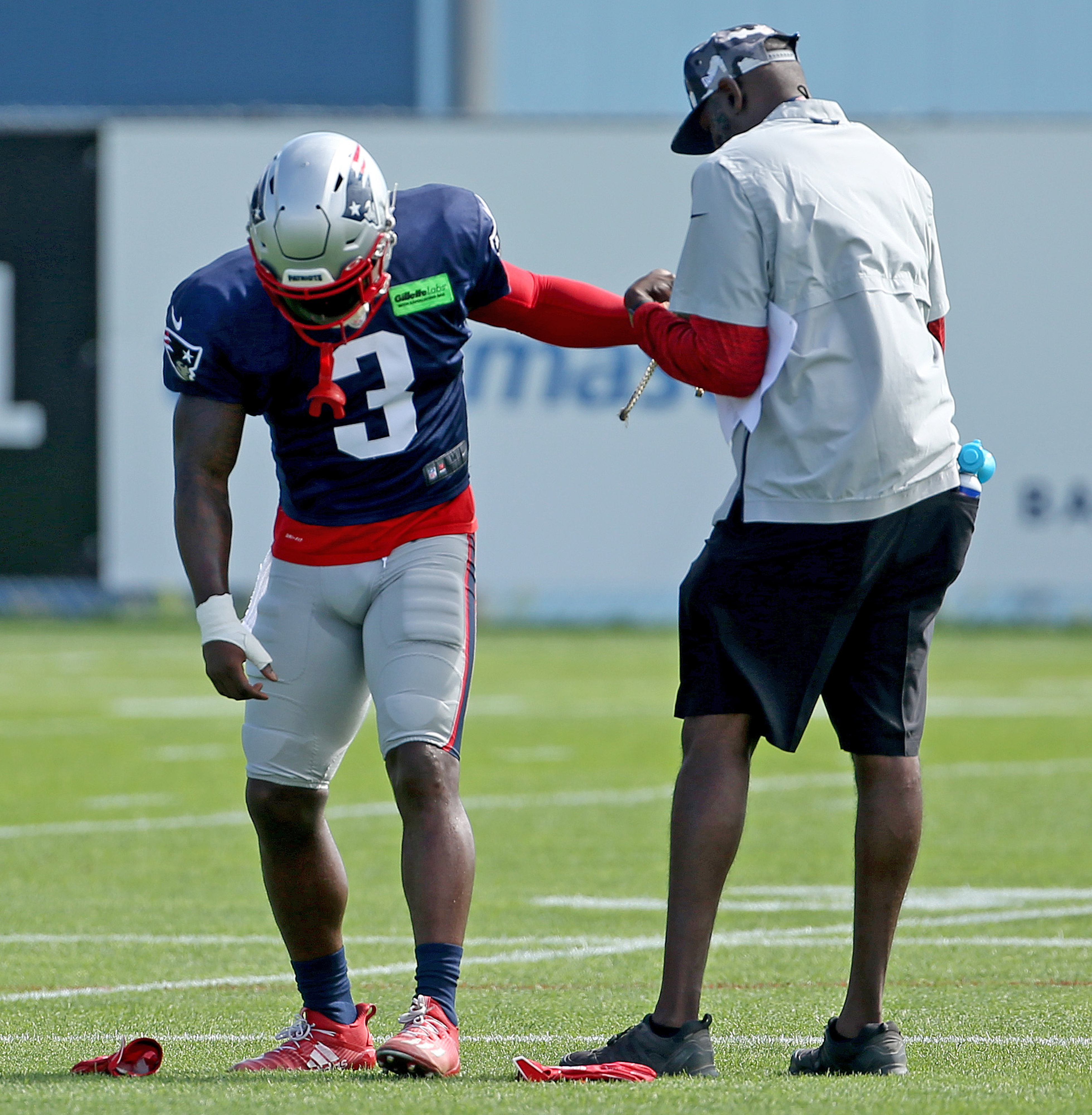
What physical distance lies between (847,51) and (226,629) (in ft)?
85.6

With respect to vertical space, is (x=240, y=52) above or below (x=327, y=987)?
above

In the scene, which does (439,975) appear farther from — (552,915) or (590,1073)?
(552,915)

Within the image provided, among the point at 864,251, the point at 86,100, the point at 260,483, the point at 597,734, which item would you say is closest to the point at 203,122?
the point at 260,483

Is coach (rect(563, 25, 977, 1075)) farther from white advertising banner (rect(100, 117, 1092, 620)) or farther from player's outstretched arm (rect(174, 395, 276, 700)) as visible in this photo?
white advertising banner (rect(100, 117, 1092, 620))

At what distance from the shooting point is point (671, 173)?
23359mm

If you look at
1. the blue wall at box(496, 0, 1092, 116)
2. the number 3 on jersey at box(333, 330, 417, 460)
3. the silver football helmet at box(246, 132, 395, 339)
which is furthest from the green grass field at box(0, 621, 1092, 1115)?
the blue wall at box(496, 0, 1092, 116)

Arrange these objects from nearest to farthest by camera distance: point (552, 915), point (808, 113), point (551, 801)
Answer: point (808, 113) < point (552, 915) < point (551, 801)

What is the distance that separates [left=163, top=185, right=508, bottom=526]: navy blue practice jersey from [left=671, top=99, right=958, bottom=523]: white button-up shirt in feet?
1.99

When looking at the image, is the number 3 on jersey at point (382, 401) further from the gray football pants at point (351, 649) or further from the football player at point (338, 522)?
the gray football pants at point (351, 649)

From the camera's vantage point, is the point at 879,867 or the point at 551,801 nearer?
the point at 879,867

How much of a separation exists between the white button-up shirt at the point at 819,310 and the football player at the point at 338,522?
660mm

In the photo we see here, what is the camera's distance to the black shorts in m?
4.58

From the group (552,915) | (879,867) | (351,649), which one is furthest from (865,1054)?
(552,915)

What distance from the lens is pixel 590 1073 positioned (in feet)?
14.4
